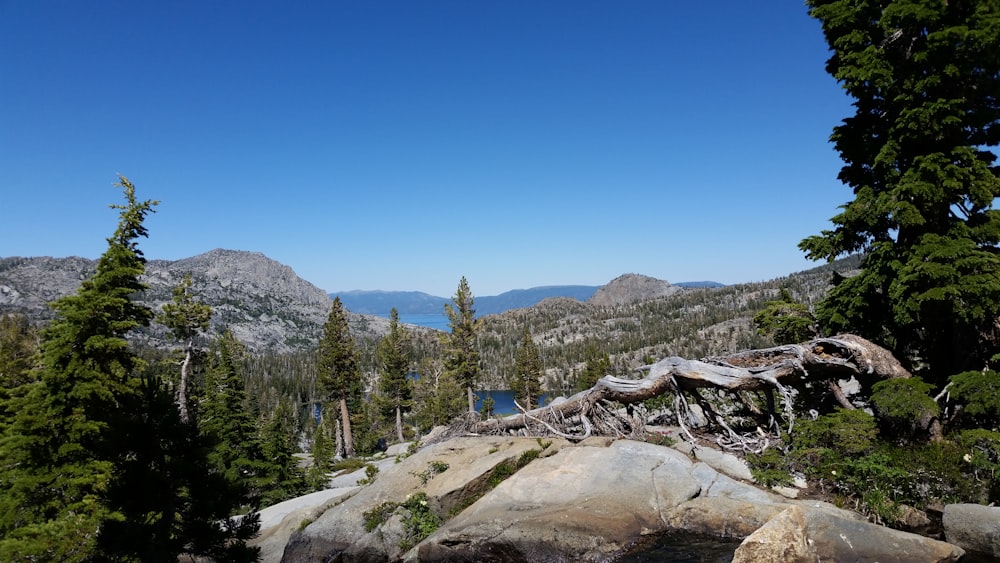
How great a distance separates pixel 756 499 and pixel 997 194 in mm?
11562

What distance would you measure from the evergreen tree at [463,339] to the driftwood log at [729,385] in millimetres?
27420

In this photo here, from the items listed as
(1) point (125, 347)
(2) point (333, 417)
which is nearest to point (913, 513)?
(1) point (125, 347)

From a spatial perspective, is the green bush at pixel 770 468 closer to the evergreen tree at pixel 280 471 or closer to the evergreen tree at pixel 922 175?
the evergreen tree at pixel 922 175

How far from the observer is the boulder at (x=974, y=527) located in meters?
9.01

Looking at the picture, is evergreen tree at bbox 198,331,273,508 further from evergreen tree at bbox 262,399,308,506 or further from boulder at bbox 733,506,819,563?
boulder at bbox 733,506,819,563

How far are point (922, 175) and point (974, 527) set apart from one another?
9365 millimetres

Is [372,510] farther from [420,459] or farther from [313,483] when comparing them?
[313,483]

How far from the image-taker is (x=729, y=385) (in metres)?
15.3

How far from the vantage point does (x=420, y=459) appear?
1578 centimetres

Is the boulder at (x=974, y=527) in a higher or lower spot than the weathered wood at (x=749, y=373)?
lower

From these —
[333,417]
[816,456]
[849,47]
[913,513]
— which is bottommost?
[333,417]

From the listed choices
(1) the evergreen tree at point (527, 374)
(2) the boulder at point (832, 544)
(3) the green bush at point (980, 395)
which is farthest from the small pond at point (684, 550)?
(1) the evergreen tree at point (527, 374)

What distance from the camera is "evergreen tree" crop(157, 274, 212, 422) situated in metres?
27.7

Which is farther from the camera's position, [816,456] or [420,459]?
[420,459]
